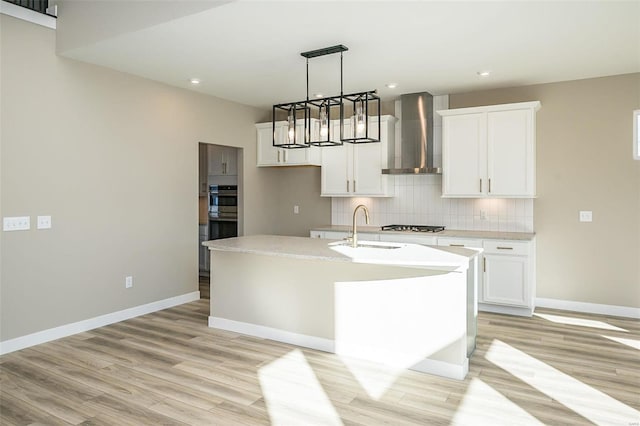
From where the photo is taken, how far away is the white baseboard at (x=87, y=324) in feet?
12.3

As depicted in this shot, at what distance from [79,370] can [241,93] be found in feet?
11.8

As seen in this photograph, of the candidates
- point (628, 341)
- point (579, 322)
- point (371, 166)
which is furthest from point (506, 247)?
point (371, 166)

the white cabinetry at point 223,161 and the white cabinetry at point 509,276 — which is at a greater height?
the white cabinetry at point 223,161

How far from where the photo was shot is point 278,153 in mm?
6281

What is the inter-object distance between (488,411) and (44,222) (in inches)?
153

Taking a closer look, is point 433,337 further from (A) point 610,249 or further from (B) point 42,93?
(B) point 42,93

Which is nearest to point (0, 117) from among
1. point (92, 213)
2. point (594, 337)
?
point (92, 213)

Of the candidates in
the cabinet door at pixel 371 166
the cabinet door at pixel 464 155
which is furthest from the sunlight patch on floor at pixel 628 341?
the cabinet door at pixel 371 166

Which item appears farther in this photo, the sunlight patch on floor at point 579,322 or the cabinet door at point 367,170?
the cabinet door at point 367,170

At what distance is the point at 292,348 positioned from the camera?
3.76 meters

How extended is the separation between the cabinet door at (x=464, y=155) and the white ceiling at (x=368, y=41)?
0.43m

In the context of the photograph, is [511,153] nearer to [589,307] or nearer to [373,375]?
[589,307]

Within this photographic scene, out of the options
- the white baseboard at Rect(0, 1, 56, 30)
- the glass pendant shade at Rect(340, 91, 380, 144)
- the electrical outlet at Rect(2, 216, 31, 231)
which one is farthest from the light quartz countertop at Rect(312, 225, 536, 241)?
the white baseboard at Rect(0, 1, 56, 30)

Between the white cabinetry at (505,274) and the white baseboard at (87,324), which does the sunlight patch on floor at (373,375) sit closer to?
the white cabinetry at (505,274)
